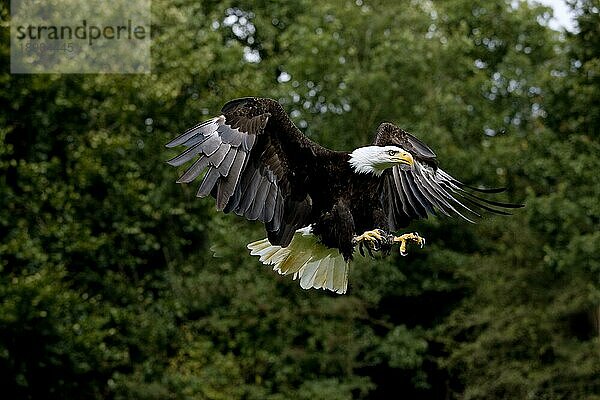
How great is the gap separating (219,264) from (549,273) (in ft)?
16.6

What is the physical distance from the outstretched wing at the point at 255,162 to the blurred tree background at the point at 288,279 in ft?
28.0

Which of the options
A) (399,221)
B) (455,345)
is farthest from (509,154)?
(399,221)

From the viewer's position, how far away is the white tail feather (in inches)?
279

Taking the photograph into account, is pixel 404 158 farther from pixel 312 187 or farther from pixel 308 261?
pixel 308 261

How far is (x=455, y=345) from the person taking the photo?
55.6 feet

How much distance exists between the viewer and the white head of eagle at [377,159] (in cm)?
651

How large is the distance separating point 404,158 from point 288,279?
10597 mm

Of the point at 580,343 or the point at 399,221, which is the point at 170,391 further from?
the point at 399,221

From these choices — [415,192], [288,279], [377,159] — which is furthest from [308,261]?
[288,279]

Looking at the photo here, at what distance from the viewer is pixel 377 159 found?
6582mm

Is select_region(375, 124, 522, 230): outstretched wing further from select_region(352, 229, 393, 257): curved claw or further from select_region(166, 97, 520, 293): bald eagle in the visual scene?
select_region(352, 229, 393, 257): curved claw

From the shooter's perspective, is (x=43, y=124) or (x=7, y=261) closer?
(x=7, y=261)

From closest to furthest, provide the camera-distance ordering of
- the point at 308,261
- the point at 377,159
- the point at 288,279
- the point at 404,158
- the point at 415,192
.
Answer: the point at 404,158 → the point at 377,159 → the point at 415,192 → the point at 308,261 → the point at 288,279

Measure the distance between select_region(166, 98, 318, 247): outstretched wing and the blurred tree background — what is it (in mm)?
8540
